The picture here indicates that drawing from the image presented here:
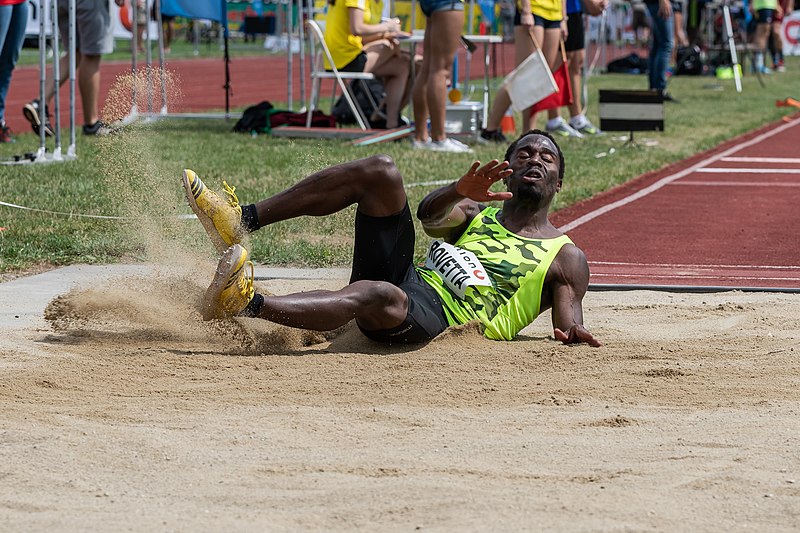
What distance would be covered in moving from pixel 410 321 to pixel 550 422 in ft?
3.14

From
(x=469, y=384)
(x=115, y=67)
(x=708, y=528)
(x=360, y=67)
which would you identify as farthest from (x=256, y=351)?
(x=115, y=67)

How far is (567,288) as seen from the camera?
4.95 metres

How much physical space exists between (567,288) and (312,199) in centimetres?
103

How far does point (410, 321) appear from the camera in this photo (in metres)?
4.68

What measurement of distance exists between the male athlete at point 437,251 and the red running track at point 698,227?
1.23 m

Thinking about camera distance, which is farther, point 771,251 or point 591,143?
point 591,143

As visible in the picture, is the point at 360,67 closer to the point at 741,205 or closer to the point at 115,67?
the point at 741,205

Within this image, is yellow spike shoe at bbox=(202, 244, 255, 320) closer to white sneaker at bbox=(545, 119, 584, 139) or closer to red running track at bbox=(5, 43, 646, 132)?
red running track at bbox=(5, 43, 646, 132)

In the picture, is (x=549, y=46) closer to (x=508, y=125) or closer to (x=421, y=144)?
(x=508, y=125)

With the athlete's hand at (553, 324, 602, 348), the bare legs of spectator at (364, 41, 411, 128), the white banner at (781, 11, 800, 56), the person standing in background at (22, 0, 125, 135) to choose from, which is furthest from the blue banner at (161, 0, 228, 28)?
the white banner at (781, 11, 800, 56)

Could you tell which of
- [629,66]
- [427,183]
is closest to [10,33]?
[427,183]

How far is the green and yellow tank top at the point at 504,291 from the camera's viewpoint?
194 inches

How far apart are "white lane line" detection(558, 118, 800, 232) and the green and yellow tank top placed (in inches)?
110

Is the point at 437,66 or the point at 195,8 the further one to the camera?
the point at 195,8
